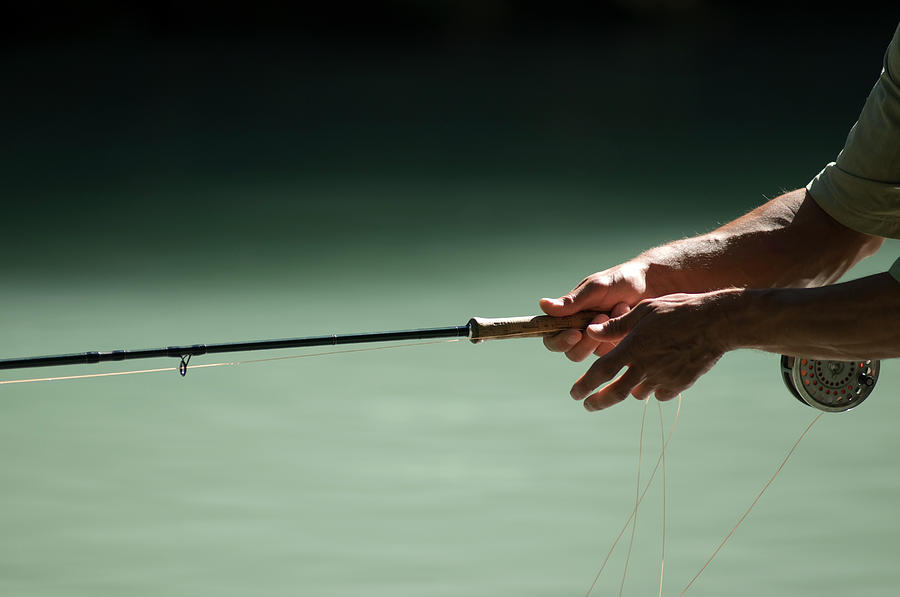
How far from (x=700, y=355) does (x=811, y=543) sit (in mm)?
620

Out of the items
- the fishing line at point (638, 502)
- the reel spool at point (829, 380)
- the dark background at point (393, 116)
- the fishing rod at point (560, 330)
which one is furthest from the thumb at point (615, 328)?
the dark background at point (393, 116)

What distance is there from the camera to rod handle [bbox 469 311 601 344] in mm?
1318

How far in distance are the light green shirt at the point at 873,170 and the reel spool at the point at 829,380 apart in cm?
18

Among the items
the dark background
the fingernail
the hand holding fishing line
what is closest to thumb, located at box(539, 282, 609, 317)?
the fingernail

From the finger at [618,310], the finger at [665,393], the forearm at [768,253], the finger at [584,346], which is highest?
the forearm at [768,253]

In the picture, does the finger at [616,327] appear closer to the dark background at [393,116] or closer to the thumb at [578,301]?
the thumb at [578,301]

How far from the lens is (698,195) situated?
3.04m

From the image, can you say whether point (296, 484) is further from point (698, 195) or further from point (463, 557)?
point (698, 195)

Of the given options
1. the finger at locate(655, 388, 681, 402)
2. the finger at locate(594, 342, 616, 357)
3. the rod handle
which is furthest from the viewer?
the finger at locate(594, 342, 616, 357)

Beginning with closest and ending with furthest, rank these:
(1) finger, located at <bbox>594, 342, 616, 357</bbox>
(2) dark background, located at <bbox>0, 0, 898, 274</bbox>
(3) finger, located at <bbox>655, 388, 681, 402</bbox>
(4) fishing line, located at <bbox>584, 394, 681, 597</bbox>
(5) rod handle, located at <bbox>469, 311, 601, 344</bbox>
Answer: (3) finger, located at <bbox>655, 388, 681, 402</bbox>, (5) rod handle, located at <bbox>469, 311, 601, 344</bbox>, (1) finger, located at <bbox>594, 342, 616, 357</bbox>, (4) fishing line, located at <bbox>584, 394, 681, 597</bbox>, (2) dark background, located at <bbox>0, 0, 898, 274</bbox>

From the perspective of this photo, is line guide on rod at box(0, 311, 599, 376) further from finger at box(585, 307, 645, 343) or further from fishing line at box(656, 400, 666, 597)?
fishing line at box(656, 400, 666, 597)

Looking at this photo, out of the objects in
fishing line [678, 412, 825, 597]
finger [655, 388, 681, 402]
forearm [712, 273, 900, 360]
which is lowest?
fishing line [678, 412, 825, 597]

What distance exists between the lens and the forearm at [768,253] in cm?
138

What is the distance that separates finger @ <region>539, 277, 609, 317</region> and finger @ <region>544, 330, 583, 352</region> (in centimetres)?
2
